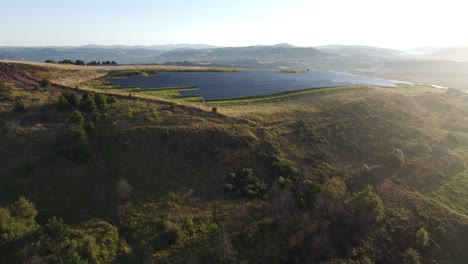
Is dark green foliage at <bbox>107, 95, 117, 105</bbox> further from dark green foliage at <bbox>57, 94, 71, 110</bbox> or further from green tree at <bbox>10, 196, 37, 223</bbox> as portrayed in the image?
green tree at <bbox>10, 196, 37, 223</bbox>

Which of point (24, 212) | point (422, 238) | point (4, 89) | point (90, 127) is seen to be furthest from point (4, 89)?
point (422, 238)

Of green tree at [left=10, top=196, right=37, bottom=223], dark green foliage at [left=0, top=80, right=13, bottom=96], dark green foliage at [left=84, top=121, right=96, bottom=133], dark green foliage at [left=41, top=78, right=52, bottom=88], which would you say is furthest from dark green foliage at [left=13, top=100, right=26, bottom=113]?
green tree at [left=10, top=196, right=37, bottom=223]

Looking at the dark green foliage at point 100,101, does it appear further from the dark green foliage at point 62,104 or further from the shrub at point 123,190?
the shrub at point 123,190

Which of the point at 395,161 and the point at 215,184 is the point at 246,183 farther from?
the point at 395,161

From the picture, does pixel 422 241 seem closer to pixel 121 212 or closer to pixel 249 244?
pixel 249 244

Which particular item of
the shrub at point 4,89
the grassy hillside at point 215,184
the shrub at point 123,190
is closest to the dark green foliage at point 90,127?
the grassy hillside at point 215,184

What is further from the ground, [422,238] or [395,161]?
[395,161]
